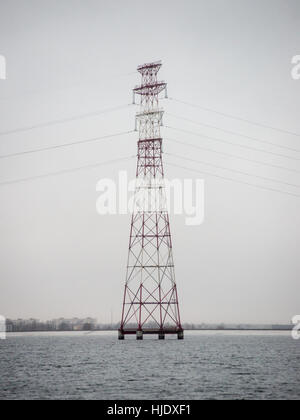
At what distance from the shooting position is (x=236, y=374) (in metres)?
45.4

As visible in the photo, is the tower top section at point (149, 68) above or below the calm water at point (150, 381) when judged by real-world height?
above

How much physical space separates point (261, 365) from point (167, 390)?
23.3m

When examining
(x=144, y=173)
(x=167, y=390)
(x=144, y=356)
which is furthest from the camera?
(x=144, y=173)

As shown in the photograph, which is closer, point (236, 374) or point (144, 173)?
point (236, 374)

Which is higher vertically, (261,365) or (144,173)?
(144,173)

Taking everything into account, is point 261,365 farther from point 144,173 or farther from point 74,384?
point 144,173

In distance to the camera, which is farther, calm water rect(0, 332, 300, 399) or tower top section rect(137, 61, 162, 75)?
tower top section rect(137, 61, 162, 75)

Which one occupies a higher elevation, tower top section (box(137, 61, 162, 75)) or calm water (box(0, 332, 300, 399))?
tower top section (box(137, 61, 162, 75))

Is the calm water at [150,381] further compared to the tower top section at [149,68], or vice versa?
the tower top section at [149,68]
